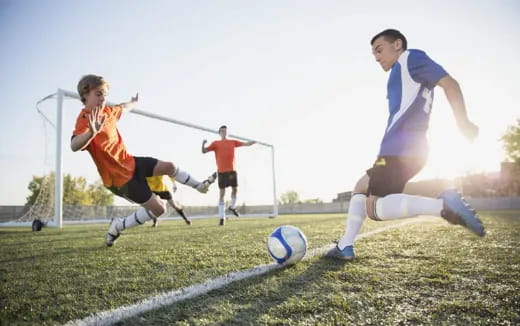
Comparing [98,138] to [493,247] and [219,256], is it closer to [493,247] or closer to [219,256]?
[219,256]

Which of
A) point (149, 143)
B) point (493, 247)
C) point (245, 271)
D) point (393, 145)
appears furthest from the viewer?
point (149, 143)

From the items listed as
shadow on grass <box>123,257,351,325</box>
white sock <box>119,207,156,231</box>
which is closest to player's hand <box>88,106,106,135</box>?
white sock <box>119,207,156,231</box>

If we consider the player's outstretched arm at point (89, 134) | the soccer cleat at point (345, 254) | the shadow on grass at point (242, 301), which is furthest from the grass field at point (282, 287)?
the player's outstretched arm at point (89, 134)

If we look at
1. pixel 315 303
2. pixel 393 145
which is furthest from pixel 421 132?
pixel 315 303

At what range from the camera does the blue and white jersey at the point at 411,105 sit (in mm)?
2562

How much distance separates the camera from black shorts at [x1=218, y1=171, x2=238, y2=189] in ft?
31.2

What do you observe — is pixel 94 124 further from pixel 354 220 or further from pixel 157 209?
pixel 354 220

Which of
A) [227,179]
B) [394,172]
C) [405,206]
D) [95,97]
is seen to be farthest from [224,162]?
[405,206]

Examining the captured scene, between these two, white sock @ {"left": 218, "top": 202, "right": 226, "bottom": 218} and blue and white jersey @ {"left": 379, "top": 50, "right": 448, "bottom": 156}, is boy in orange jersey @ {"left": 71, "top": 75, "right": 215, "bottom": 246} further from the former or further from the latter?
white sock @ {"left": 218, "top": 202, "right": 226, "bottom": 218}

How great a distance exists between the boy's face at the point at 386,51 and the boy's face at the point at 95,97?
9.27 feet

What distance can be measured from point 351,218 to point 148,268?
186 cm

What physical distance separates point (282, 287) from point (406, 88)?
181 cm

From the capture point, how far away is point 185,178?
461cm

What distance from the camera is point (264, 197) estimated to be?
19375 millimetres
